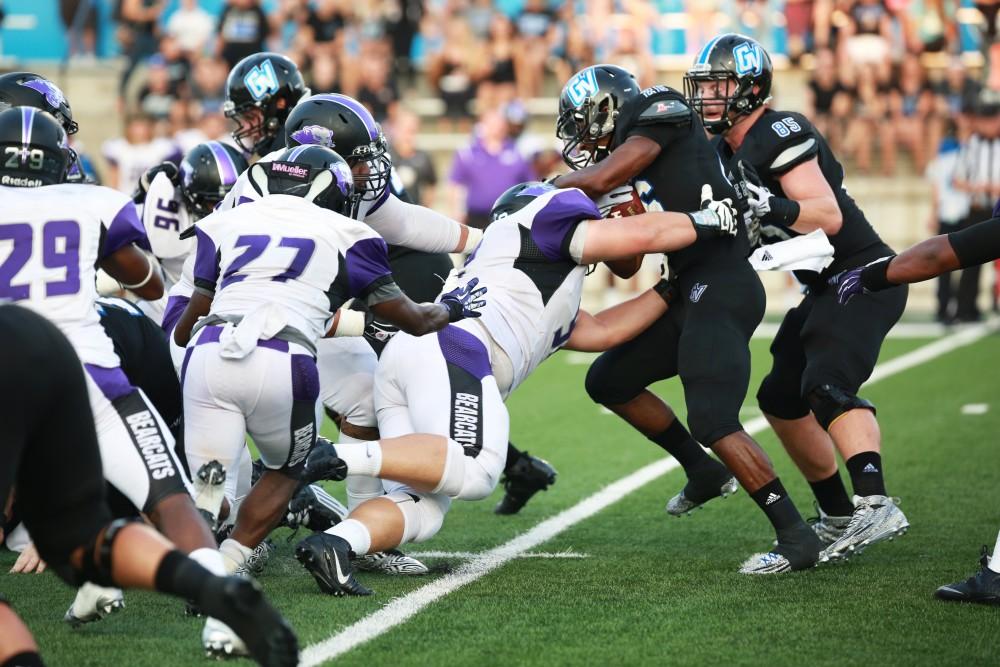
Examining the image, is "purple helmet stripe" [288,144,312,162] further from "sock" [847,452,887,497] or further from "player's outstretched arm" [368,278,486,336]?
"sock" [847,452,887,497]

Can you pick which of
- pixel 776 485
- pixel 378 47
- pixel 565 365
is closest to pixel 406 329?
pixel 776 485

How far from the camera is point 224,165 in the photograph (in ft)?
20.7

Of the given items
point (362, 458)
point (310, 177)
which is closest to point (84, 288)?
point (310, 177)

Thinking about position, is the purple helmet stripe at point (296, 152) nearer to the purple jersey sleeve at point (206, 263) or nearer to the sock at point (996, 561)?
the purple jersey sleeve at point (206, 263)

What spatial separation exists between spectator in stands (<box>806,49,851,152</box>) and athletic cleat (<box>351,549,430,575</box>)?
→ 1364 cm

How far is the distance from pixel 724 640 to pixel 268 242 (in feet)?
6.26

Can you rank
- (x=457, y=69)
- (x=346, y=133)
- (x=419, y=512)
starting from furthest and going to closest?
(x=457, y=69)
(x=346, y=133)
(x=419, y=512)

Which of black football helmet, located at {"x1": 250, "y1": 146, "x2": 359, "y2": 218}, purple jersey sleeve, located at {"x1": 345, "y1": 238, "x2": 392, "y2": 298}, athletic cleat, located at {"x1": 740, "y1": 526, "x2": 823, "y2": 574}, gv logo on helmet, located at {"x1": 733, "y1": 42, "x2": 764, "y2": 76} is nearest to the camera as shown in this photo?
purple jersey sleeve, located at {"x1": 345, "y1": 238, "x2": 392, "y2": 298}

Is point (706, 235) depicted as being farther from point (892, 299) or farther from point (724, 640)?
point (724, 640)

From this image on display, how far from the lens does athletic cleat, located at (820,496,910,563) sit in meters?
5.41

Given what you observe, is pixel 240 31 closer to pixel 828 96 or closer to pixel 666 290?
pixel 828 96

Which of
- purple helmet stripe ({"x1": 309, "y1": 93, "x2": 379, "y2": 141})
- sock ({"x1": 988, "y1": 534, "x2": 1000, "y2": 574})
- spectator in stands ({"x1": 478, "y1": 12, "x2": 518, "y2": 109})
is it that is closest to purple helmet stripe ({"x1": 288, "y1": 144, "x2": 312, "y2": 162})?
purple helmet stripe ({"x1": 309, "y1": 93, "x2": 379, "y2": 141})

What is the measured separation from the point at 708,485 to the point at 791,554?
0.74 metres

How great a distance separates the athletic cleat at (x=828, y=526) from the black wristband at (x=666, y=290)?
1.10 metres
